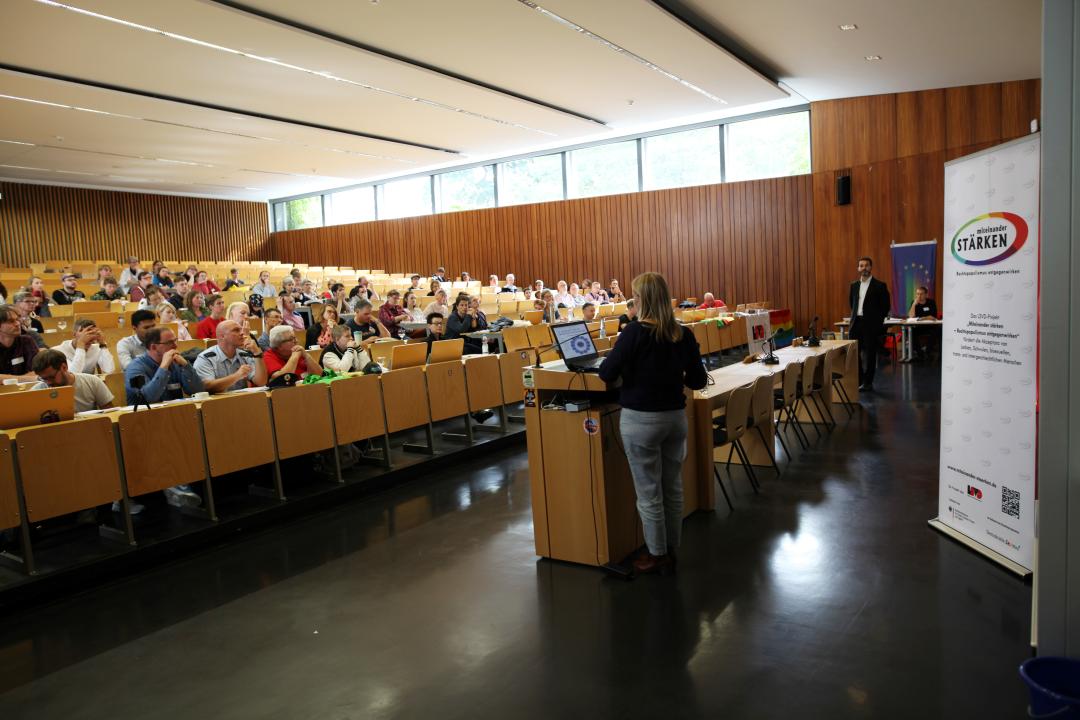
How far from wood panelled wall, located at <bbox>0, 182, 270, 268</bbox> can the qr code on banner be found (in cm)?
1884

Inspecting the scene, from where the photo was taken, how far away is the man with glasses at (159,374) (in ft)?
15.5

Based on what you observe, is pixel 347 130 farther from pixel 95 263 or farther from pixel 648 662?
pixel 648 662

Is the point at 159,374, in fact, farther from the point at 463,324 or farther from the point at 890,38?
the point at 890,38

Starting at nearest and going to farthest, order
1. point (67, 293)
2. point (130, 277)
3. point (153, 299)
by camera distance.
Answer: point (153, 299) → point (67, 293) → point (130, 277)

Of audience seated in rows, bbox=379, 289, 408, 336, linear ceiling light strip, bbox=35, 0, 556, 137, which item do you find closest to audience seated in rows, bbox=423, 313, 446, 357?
audience seated in rows, bbox=379, 289, 408, 336

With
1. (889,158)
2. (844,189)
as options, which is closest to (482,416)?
(844,189)

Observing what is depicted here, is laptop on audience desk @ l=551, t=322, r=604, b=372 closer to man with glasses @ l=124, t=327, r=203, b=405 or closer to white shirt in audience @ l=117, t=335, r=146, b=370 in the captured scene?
man with glasses @ l=124, t=327, r=203, b=405

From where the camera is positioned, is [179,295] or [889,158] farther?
[889,158]

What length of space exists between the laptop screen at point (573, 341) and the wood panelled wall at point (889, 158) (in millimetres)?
8929

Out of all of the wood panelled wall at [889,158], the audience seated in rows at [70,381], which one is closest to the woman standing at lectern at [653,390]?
the audience seated in rows at [70,381]

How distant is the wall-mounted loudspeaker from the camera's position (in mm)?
12273

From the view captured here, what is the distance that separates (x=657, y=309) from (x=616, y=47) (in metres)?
6.79

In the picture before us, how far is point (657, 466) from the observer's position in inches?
132

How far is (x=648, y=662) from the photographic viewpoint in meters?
2.71
